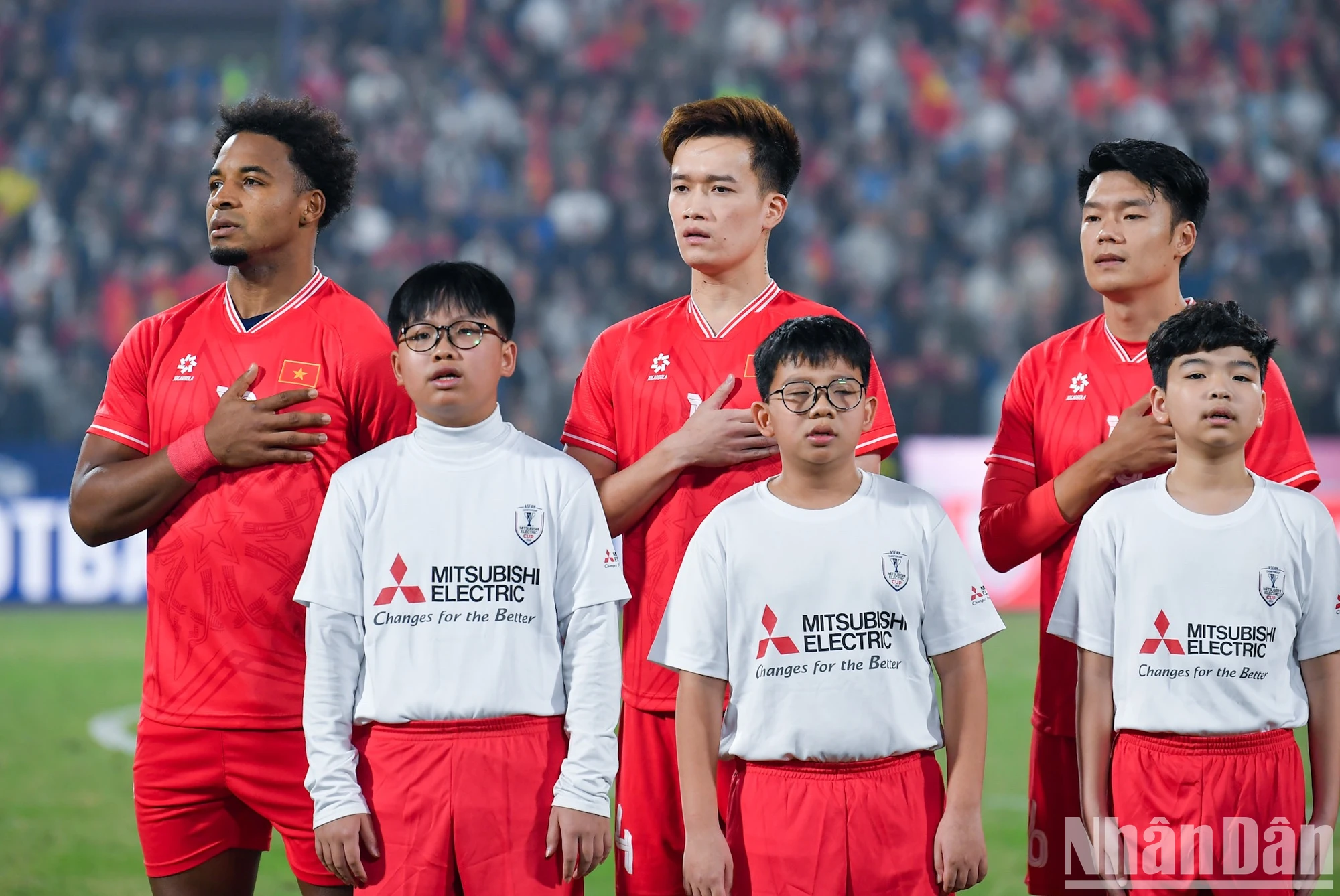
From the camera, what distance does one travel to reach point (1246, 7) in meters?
16.9

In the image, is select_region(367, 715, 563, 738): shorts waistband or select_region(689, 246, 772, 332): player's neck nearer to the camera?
select_region(367, 715, 563, 738): shorts waistband

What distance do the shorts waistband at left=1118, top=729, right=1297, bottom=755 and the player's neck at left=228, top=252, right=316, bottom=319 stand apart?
232 centimetres

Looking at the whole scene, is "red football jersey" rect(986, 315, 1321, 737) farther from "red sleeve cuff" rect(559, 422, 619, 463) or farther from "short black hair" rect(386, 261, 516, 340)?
"short black hair" rect(386, 261, 516, 340)

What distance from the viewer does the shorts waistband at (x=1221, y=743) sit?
292 cm

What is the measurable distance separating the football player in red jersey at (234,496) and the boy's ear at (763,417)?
90 cm

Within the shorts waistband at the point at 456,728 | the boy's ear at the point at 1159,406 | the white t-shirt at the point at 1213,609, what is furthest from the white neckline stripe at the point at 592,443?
the boy's ear at the point at 1159,406

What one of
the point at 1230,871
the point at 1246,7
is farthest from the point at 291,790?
the point at 1246,7

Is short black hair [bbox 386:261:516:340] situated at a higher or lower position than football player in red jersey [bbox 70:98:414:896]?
higher

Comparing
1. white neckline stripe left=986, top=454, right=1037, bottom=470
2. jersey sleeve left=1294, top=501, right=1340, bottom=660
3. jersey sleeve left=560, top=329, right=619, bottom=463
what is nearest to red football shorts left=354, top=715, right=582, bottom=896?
jersey sleeve left=560, top=329, right=619, bottom=463

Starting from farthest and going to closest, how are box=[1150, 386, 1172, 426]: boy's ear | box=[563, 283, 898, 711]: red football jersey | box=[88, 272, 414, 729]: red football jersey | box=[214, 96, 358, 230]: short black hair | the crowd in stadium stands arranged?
the crowd in stadium stands, box=[214, 96, 358, 230]: short black hair, box=[563, 283, 898, 711]: red football jersey, box=[88, 272, 414, 729]: red football jersey, box=[1150, 386, 1172, 426]: boy's ear

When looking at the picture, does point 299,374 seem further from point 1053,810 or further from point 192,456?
point 1053,810

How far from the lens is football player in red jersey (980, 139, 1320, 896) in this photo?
3.32 meters

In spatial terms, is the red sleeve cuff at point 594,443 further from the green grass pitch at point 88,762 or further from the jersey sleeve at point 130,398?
the green grass pitch at point 88,762

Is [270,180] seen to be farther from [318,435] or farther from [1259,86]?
[1259,86]
